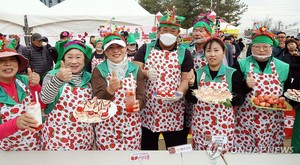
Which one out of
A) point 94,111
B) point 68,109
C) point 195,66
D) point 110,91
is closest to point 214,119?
point 195,66

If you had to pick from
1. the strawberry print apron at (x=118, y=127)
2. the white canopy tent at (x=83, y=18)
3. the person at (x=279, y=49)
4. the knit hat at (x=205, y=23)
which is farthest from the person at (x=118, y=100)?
the white canopy tent at (x=83, y=18)

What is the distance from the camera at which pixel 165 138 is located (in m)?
3.03

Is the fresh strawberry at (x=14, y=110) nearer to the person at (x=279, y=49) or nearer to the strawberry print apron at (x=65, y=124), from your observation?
the strawberry print apron at (x=65, y=124)

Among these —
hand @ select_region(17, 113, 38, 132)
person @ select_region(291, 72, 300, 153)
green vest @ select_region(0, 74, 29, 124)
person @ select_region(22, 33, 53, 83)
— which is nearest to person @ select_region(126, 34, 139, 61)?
person @ select_region(22, 33, 53, 83)

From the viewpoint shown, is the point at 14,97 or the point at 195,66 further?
the point at 195,66

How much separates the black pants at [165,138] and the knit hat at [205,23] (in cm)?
117

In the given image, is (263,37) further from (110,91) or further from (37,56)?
(37,56)

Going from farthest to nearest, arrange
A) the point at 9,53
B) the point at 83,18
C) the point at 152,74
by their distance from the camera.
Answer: the point at 83,18
the point at 152,74
the point at 9,53

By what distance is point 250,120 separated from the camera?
8.89ft

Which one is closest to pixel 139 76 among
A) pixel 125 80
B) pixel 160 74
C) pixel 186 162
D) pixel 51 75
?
pixel 125 80

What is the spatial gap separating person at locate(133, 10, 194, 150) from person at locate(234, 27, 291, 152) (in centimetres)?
60

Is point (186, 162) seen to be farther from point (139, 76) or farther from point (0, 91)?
point (0, 91)

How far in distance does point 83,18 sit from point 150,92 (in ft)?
22.2

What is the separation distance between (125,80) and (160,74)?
19.2 inches
